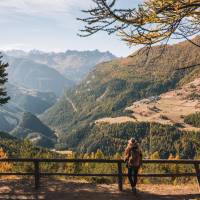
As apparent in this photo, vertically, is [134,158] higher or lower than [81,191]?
higher

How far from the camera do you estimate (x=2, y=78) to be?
35.7 metres

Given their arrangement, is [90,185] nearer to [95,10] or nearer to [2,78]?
[95,10]

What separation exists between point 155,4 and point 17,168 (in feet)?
72.3

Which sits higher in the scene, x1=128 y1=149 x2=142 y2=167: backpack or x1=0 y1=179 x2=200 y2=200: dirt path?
x1=128 y1=149 x2=142 y2=167: backpack

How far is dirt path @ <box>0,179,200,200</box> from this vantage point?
1947cm

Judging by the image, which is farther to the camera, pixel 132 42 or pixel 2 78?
pixel 2 78

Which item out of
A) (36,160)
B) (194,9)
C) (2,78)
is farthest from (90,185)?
(2,78)

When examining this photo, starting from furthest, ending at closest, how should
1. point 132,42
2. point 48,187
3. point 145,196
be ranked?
point 48,187
point 145,196
point 132,42

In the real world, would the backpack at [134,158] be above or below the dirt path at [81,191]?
above

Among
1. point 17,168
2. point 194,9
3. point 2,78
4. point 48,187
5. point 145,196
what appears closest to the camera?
point 194,9

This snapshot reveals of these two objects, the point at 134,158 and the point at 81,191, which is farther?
the point at 81,191

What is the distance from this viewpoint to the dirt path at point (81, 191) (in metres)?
19.5

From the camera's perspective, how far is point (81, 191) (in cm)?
2062

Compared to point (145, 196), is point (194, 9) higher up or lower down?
higher up
